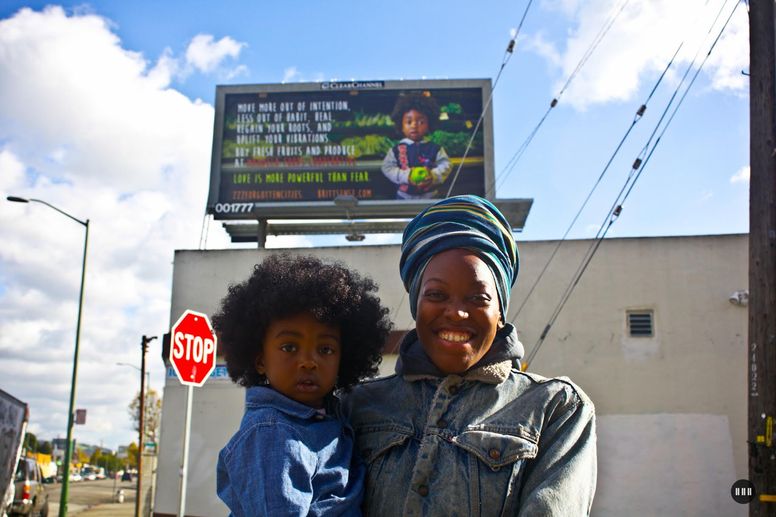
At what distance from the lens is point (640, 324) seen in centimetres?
1376

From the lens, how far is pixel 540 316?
547 inches

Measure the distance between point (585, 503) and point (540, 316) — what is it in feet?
40.1

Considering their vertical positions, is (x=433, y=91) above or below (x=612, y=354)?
above

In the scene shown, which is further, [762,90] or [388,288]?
[388,288]

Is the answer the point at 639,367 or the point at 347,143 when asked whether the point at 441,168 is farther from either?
the point at 639,367

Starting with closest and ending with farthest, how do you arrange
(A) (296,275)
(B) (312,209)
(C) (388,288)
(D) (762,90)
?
1. (A) (296,275)
2. (D) (762,90)
3. (C) (388,288)
4. (B) (312,209)

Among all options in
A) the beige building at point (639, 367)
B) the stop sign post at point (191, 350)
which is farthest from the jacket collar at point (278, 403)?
the beige building at point (639, 367)

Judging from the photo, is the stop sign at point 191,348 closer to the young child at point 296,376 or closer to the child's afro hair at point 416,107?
the young child at point 296,376

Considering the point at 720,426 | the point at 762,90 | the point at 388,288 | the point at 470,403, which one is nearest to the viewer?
the point at 470,403

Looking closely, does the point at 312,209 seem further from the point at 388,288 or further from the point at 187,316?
the point at 187,316

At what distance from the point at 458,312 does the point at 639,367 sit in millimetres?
12412

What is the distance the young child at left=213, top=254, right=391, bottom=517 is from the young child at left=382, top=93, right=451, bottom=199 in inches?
573

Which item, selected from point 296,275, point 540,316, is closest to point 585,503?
point 296,275

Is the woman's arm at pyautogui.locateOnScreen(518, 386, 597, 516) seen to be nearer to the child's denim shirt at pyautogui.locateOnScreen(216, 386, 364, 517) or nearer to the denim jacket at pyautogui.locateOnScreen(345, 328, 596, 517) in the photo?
the denim jacket at pyautogui.locateOnScreen(345, 328, 596, 517)
